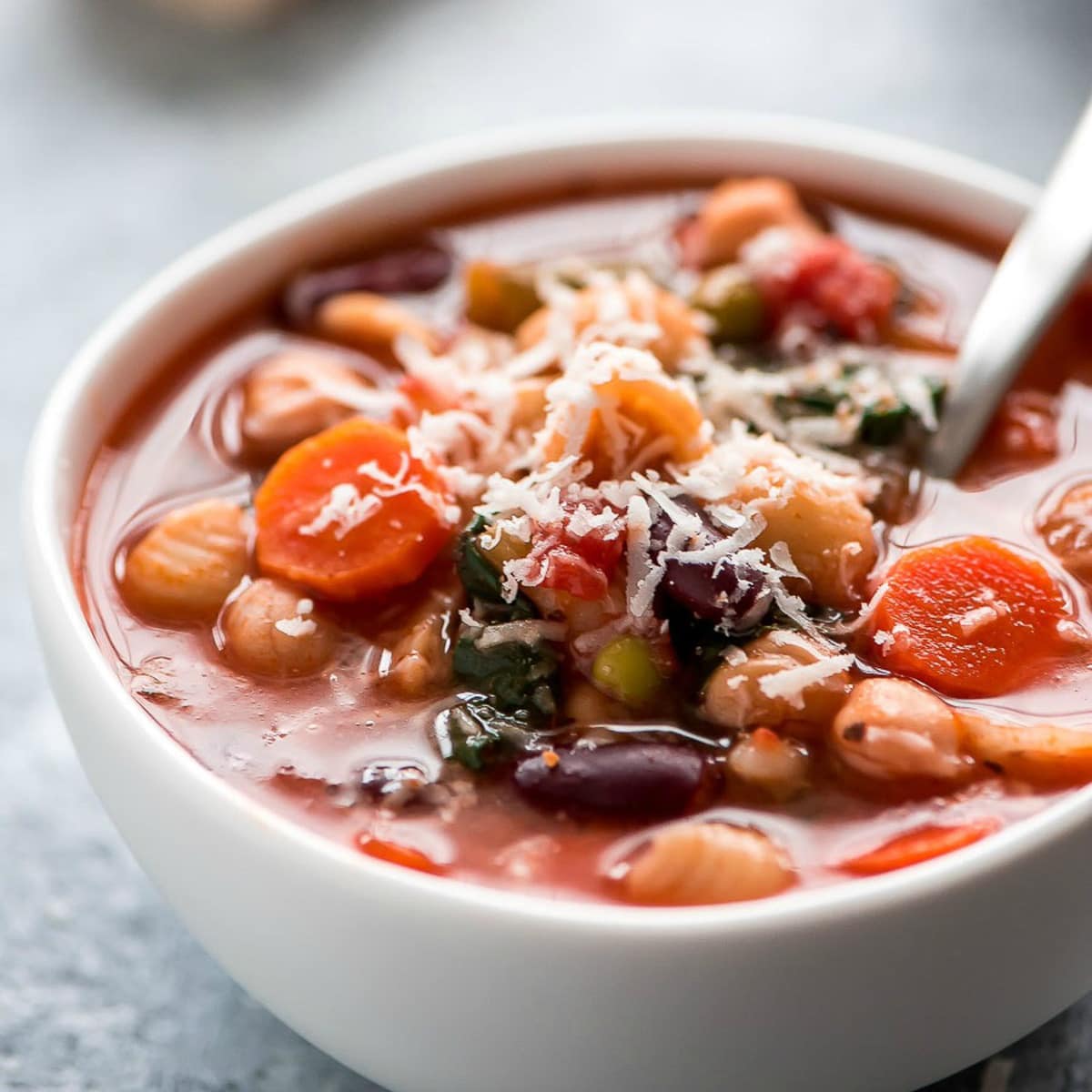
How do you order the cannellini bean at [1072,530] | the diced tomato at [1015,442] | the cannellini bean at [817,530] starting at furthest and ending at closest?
1. the diced tomato at [1015,442]
2. the cannellini bean at [1072,530]
3. the cannellini bean at [817,530]

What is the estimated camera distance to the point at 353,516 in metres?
1.92

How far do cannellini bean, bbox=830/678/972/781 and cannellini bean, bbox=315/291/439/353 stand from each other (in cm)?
96

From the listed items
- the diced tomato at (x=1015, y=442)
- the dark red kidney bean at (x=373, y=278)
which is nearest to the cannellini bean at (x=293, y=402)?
the dark red kidney bean at (x=373, y=278)

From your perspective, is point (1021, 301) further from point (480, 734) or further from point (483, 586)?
point (480, 734)

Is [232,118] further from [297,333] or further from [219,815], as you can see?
[219,815]

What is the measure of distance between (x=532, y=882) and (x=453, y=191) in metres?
1.39

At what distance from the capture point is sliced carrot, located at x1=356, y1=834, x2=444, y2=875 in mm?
1619

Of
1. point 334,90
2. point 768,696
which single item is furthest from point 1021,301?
point 334,90

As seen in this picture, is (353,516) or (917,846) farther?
(353,516)

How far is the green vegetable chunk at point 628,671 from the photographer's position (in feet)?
5.78

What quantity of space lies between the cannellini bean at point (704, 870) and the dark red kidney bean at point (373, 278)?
1206 mm

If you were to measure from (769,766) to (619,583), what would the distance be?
273mm

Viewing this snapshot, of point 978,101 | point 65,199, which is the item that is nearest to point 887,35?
point 978,101

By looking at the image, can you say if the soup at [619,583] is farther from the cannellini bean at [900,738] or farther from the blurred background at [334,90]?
the blurred background at [334,90]
